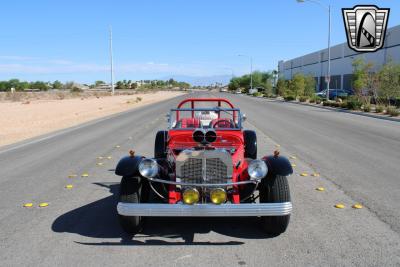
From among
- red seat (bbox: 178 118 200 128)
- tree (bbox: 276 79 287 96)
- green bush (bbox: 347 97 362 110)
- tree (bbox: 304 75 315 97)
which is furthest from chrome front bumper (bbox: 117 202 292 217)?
tree (bbox: 276 79 287 96)

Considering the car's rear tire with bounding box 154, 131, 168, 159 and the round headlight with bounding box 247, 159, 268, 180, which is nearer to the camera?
the round headlight with bounding box 247, 159, 268, 180

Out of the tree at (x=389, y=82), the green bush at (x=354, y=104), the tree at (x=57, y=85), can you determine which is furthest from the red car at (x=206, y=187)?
the tree at (x=57, y=85)

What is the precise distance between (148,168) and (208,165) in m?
0.67

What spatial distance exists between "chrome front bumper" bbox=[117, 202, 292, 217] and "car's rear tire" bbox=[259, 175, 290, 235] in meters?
0.34

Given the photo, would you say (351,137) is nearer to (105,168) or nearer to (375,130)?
(375,130)

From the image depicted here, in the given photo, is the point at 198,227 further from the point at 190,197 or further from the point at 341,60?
the point at 341,60

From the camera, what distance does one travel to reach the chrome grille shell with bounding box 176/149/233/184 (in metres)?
4.66

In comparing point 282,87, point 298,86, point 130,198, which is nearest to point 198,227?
point 130,198

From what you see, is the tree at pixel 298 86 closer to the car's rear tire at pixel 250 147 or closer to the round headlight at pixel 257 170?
the car's rear tire at pixel 250 147

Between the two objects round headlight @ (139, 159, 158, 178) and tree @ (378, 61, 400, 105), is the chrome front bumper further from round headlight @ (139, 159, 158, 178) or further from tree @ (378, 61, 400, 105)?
tree @ (378, 61, 400, 105)

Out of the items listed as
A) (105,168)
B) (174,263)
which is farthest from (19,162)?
(174,263)

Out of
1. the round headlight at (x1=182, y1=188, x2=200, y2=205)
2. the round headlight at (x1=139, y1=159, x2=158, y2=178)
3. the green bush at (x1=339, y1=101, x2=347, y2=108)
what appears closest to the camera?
the round headlight at (x1=182, y1=188, x2=200, y2=205)

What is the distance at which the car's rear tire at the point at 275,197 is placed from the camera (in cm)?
450

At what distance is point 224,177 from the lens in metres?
4.69
